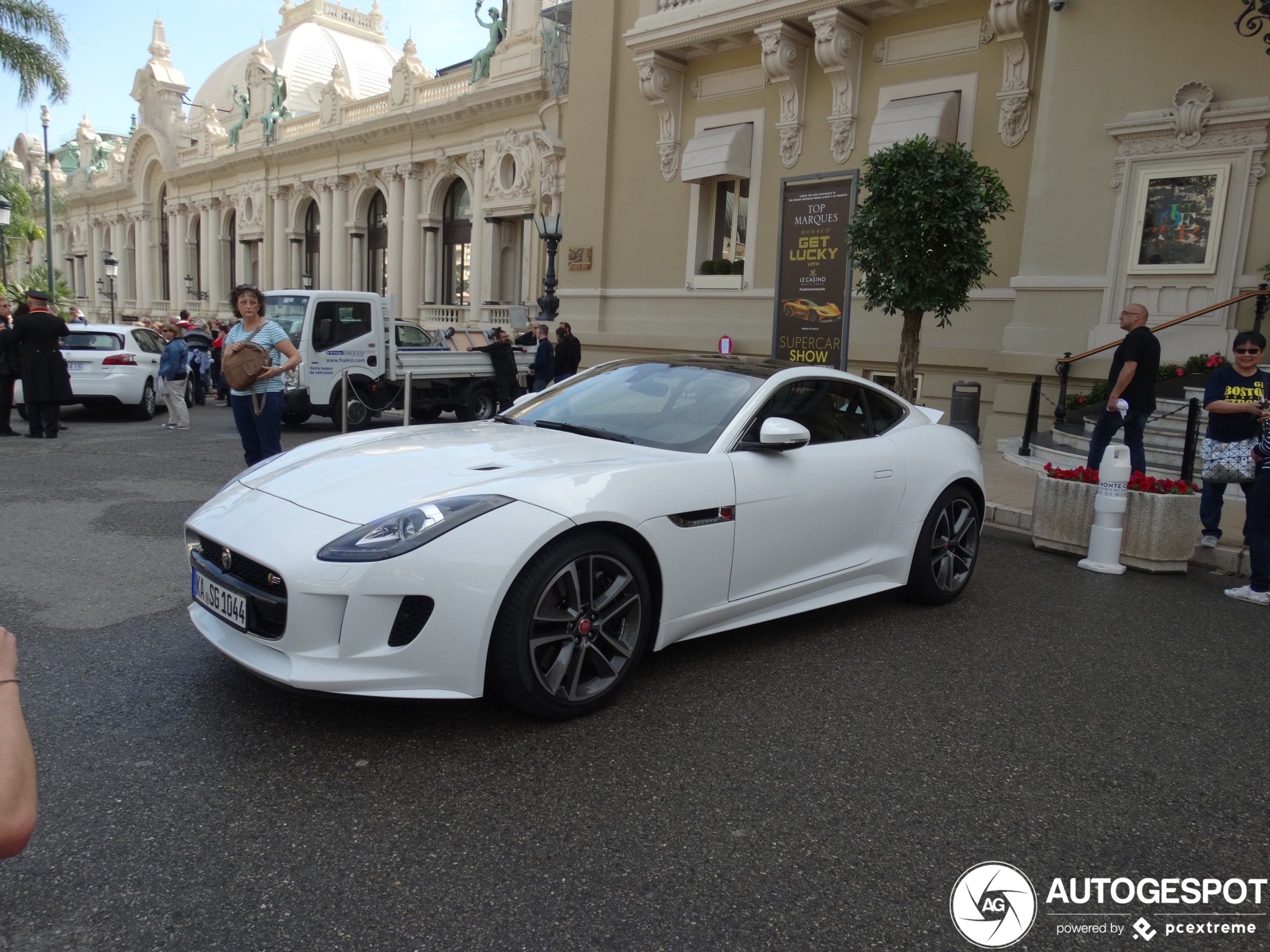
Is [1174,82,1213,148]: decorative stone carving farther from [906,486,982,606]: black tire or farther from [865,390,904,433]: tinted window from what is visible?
[865,390,904,433]: tinted window

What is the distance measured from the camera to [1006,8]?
1267 centimetres

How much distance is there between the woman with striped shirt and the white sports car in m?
3.07

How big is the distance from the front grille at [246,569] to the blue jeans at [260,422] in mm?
3901

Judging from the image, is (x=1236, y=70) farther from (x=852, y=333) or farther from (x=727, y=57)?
(x=727, y=57)

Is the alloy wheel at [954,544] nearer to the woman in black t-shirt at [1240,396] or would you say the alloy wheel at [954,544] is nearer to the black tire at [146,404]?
the woman in black t-shirt at [1240,396]

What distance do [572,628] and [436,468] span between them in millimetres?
852

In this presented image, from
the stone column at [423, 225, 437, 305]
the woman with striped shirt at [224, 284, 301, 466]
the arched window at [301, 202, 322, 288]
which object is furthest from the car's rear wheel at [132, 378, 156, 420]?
the arched window at [301, 202, 322, 288]

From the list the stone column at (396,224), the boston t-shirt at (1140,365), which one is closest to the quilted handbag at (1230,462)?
the boston t-shirt at (1140,365)

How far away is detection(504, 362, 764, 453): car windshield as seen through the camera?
4.24 metres

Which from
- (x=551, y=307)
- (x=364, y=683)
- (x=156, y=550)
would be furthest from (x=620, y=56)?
(x=364, y=683)

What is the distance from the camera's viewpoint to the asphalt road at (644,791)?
233 centimetres

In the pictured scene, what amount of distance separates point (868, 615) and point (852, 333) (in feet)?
35.6

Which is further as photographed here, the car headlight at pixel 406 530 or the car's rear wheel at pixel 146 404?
the car's rear wheel at pixel 146 404

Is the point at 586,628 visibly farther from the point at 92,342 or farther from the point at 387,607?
the point at 92,342
